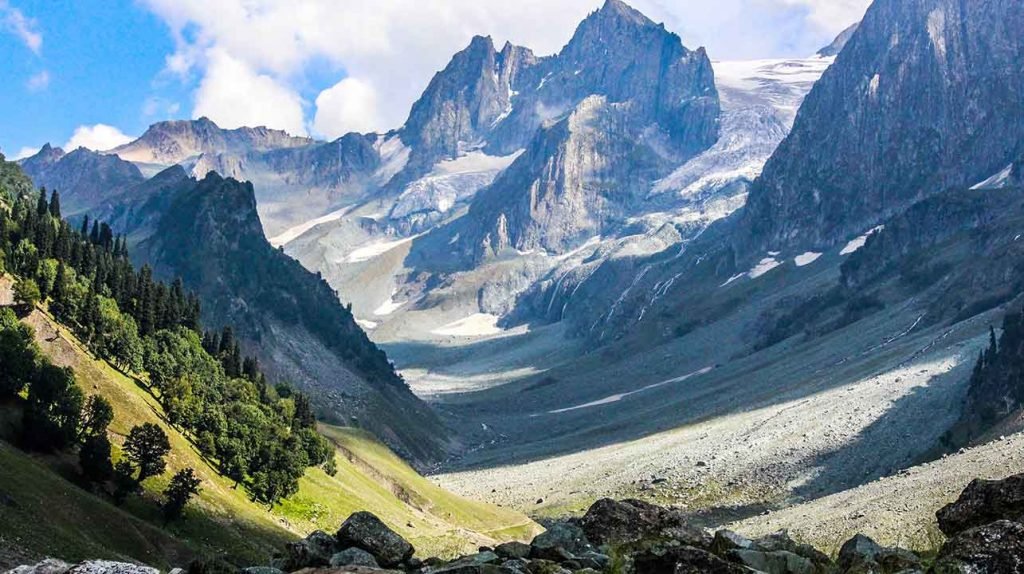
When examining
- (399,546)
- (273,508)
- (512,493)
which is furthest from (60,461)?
(512,493)

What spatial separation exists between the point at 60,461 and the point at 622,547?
170 feet

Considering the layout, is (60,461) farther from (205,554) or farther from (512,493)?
(512,493)

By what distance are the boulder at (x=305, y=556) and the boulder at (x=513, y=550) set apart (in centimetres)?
486

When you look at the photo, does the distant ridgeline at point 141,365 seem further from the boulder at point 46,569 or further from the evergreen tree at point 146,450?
the boulder at point 46,569

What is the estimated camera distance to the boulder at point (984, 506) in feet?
75.8

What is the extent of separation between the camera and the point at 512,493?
145 m

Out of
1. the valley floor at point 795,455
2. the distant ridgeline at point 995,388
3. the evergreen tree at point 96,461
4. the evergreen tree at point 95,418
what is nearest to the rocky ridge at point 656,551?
the evergreen tree at point 96,461

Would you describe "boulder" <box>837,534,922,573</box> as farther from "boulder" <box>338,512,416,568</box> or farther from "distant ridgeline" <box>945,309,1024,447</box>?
"distant ridgeline" <box>945,309,1024,447</box>

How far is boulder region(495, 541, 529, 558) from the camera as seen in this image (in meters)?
25.5

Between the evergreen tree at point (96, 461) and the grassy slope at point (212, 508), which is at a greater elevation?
the evergreen tree at point (96, 461)

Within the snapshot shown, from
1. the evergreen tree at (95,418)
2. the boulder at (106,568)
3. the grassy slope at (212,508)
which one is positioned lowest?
the grassy slope at (212,508)

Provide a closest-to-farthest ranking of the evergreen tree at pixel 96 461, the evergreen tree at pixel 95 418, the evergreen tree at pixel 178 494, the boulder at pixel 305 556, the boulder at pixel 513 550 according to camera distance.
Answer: the boulder at pixel 513 550, the boulder at pixel 305 556, the evergreen tree at pixel 96 461, the evergreen tree at pixel 178 494, the evergreen tree at pixel 95 418

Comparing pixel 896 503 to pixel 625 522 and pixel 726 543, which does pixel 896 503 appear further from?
pixel 726 543

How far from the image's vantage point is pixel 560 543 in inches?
1070
